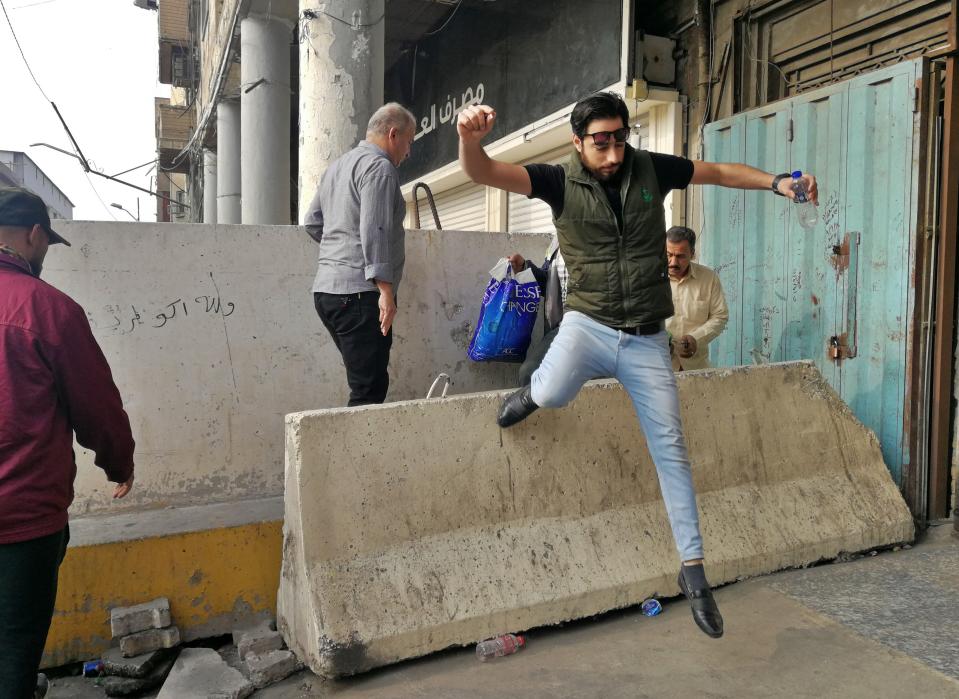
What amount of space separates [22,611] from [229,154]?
13540 millimetres

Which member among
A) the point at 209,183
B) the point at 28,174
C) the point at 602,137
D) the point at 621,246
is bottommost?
the point at 621,246

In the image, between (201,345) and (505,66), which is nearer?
(201,345)

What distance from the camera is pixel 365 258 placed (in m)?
3.71

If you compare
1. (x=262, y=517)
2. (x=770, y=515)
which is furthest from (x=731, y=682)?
(x=262, y=517)

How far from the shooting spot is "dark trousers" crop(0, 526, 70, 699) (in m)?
2.23

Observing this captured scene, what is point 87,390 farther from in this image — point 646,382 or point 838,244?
point 838,244

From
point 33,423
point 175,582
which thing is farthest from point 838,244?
point 33,423

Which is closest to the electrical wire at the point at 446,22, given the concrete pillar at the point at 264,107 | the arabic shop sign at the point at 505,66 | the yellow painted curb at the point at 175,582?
the arabic shop sign at the point at 505,66

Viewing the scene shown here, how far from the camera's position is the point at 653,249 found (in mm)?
3041

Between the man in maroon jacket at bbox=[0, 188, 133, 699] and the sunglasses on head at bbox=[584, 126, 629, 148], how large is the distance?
1.98m

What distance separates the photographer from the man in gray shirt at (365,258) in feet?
12.2

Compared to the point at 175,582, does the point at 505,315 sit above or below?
above

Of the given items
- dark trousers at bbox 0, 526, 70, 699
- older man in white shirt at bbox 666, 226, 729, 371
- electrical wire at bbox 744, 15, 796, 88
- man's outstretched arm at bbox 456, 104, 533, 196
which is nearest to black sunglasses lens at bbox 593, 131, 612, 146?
man's outstretched arm at bbox 456, 104, 533, 196

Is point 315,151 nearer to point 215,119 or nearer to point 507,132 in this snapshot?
point 507,132
